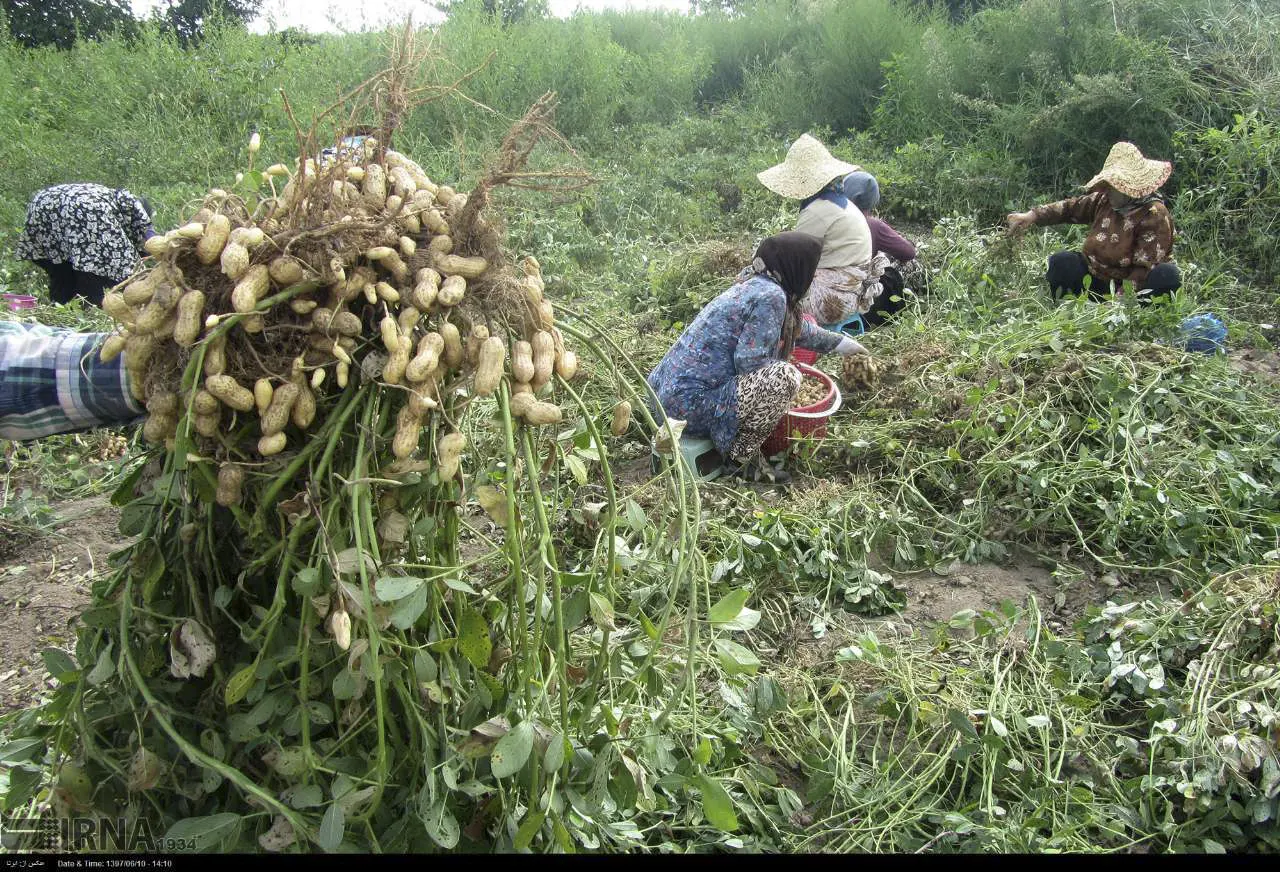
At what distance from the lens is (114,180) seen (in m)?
7.42

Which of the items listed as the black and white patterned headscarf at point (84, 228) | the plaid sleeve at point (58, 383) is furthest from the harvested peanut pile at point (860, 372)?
the black and white patterned headscarf at point (84, 228)

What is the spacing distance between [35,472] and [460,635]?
308 centimetres

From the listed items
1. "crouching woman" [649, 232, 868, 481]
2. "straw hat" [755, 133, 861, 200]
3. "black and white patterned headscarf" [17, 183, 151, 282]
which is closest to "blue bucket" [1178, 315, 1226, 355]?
"crouching woman" [649, 232, 868, 481]

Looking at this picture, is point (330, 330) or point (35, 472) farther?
point (35, 472)

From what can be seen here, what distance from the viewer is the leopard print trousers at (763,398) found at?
3.49 meters

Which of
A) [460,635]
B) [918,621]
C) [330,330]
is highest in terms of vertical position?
[330,330]

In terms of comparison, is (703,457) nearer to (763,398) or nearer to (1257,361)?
(763,398)

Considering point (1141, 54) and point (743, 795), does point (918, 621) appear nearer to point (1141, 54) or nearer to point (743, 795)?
point (743, 795)

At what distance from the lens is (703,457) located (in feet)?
12.3

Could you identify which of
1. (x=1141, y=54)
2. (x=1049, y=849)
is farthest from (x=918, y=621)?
(x=1141, y=54)

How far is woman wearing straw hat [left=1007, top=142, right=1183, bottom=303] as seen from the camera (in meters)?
4.27

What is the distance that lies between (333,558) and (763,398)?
2.49 metres

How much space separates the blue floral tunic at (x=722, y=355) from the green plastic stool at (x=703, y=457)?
42 millimetres

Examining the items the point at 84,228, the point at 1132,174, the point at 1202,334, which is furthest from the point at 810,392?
the point at 84,228
